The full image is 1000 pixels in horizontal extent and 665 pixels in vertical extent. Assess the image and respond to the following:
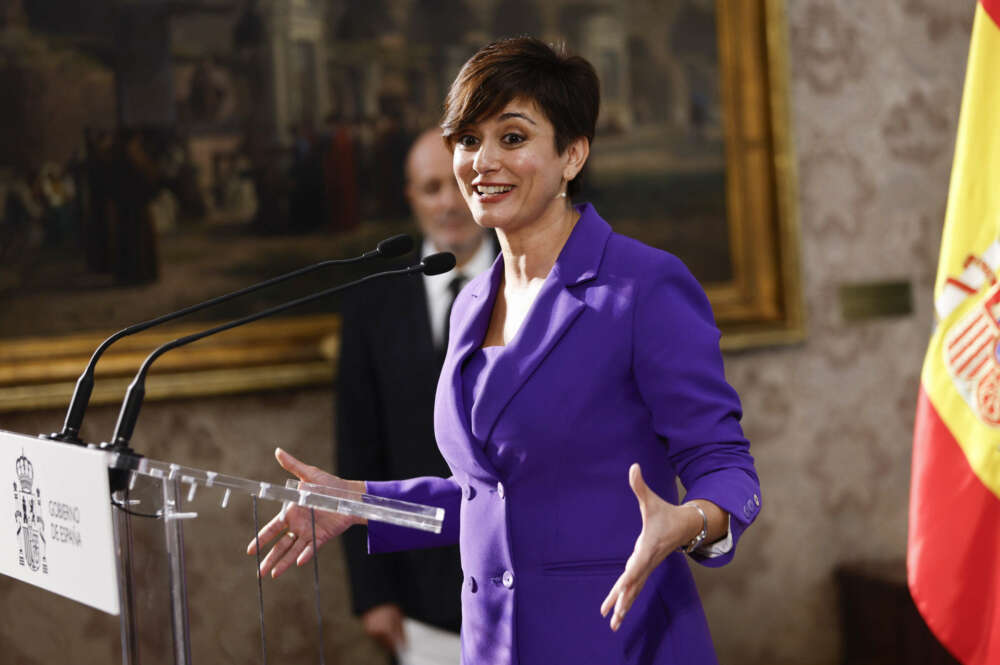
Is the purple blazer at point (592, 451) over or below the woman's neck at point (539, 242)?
below

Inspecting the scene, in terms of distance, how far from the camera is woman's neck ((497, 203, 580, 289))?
172 centimetres

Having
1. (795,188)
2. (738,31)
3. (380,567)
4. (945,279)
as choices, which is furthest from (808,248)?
(380,567)

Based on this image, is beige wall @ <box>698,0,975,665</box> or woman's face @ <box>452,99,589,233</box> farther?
beige wall @ <box>698,0,975,665</box>

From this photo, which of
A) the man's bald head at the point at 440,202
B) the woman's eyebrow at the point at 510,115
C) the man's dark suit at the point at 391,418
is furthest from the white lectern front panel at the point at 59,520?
the man's bald head at the point at 440,202

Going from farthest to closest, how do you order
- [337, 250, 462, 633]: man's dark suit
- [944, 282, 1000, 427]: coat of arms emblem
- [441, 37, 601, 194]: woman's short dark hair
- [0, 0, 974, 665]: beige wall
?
[0, 0, 974, 665]: beige wall → [337, 250, 462, 633]: man's dark suit → [944, 282, 1000, 427]: coat of arms emblem → [441, 37, 601, 194]: woman's short dark hair

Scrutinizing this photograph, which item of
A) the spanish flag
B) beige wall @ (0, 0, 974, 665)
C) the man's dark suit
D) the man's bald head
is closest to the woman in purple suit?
the spanish flag

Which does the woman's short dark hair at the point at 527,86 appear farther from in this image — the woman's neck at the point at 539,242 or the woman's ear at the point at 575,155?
the woman's neck at the point at 539,242

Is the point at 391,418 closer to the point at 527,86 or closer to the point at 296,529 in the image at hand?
the point at 296,529

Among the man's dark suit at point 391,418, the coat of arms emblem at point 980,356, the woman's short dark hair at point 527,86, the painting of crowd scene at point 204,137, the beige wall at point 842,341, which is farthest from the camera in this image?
the beige wall at point 842,341

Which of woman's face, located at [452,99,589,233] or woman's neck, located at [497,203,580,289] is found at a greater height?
woman's face, located at [452,99,589,233]

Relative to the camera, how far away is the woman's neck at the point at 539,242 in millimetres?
1721

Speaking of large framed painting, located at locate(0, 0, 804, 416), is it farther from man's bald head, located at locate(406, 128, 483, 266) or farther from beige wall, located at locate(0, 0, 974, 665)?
beige wall, located at locate(0, 0, 974, 665)

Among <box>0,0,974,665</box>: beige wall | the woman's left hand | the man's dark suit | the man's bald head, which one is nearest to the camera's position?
the woman's left hand

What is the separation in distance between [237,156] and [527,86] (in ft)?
6.70
